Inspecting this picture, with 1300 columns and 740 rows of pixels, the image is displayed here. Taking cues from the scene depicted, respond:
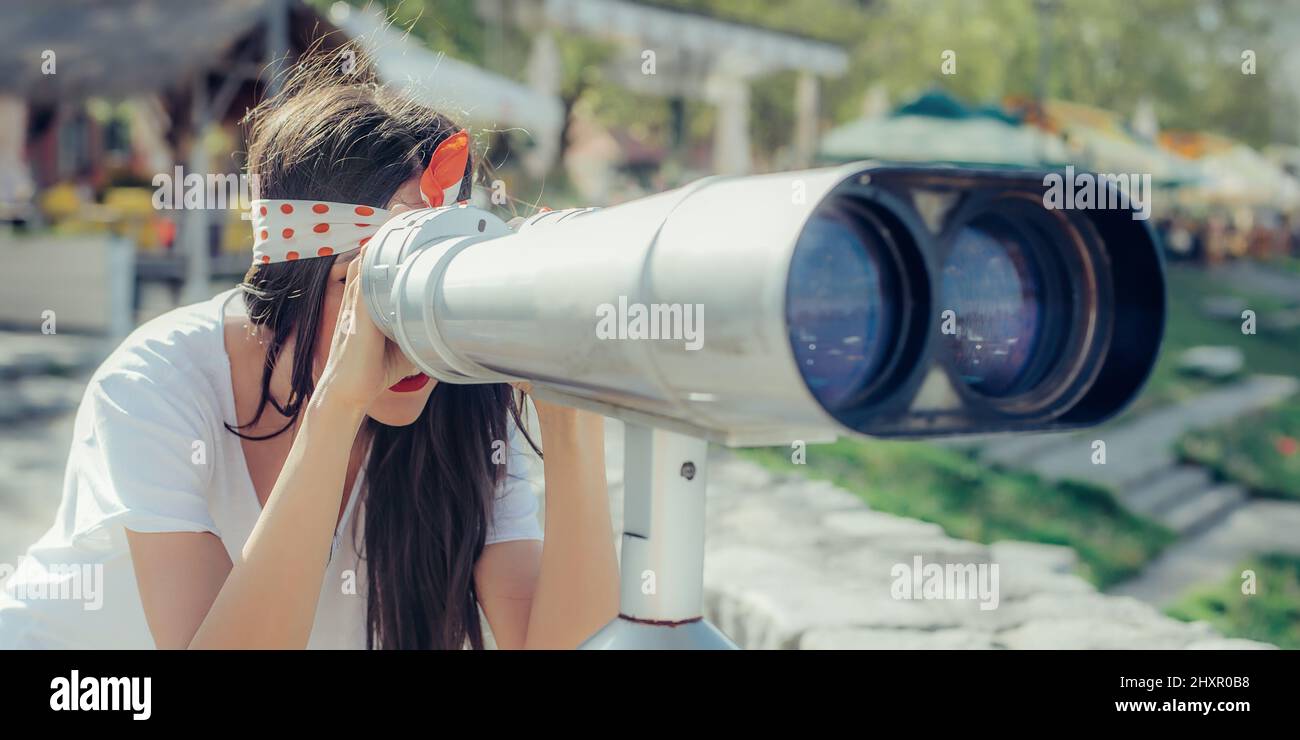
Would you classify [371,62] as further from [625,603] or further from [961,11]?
[961,11]

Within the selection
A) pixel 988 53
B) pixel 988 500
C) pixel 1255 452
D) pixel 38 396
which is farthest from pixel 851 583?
pixel 988 53

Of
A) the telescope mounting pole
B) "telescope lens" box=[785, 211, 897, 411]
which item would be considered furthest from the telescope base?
"telescope lens" box=[785, 211, 897, 411]

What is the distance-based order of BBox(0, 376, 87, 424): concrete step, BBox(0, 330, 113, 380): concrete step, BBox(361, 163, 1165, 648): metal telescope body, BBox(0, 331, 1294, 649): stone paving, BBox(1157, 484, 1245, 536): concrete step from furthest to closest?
BBox(0, 330, 113, 380): concrete step, BBox(1157, 484, 1245, 536): concrete step, BBox(0, 376, 87, 424): concrete step, BBox(0, 331, 1294, 649): stone paving, BBox(361, 163, 1165, 648): metal telescope body

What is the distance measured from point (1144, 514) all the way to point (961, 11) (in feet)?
71.5

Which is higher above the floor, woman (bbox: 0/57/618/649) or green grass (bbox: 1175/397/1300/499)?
woman (bbox: 0/57/618/649)

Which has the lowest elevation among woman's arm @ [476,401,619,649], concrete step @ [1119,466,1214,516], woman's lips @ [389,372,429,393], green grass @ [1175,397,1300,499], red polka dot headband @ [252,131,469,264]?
concrete step @ [1119,466,1214,516]

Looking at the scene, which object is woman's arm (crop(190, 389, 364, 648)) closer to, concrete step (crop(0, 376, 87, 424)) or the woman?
the woman

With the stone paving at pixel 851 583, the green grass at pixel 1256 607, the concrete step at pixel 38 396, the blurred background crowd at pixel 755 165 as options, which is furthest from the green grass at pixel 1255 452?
the concrete step at pixel 38 396

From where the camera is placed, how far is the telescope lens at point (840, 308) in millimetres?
933

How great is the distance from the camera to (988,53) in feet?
90.7

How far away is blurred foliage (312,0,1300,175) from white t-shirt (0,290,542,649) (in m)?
18.6

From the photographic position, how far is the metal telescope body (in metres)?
0.90

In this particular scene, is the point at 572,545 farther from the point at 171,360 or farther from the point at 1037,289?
the point at 1037,289

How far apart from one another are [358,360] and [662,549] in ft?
1.62
